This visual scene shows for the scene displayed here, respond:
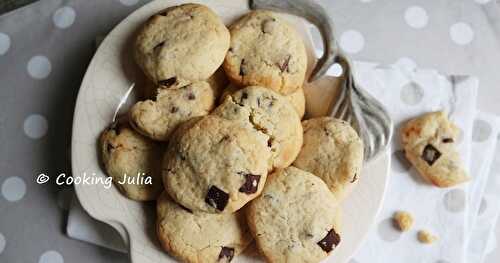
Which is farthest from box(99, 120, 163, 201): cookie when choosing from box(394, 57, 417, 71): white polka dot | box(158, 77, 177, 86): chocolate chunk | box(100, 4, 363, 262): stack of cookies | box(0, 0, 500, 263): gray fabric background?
box(394, 57, 417, 71): white polka dot

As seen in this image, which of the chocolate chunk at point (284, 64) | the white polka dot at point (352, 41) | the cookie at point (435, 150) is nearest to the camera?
the chocolate chunk at point (284, 64)

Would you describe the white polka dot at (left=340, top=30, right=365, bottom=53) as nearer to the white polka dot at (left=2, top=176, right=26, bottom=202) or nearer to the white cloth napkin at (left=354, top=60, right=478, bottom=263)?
the white cloth napkin at (left=354, top=60, right=478, bottom=263)

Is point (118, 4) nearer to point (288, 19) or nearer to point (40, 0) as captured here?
point (40, 0)

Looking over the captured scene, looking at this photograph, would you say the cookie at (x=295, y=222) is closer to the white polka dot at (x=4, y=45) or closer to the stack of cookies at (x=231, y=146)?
the stack of cookies at (x=231, y=146)

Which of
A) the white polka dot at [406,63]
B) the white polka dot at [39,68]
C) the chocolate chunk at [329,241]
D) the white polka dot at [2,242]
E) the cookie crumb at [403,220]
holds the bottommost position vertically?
the cookie crumb at [403,220]

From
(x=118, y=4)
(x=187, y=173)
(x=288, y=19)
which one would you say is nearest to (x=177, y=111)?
(x=187, y=173)

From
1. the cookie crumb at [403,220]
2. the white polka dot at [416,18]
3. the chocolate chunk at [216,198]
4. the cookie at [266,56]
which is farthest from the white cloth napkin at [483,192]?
the chocolate chunk at [216,198]

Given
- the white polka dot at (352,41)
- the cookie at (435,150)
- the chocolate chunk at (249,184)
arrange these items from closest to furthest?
the chocolate chunk at (249,184)
the cookie at (435,150)
the white polka dot at (352,41)

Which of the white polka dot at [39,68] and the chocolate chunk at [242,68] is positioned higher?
the chocolate chunk at [242,68]
